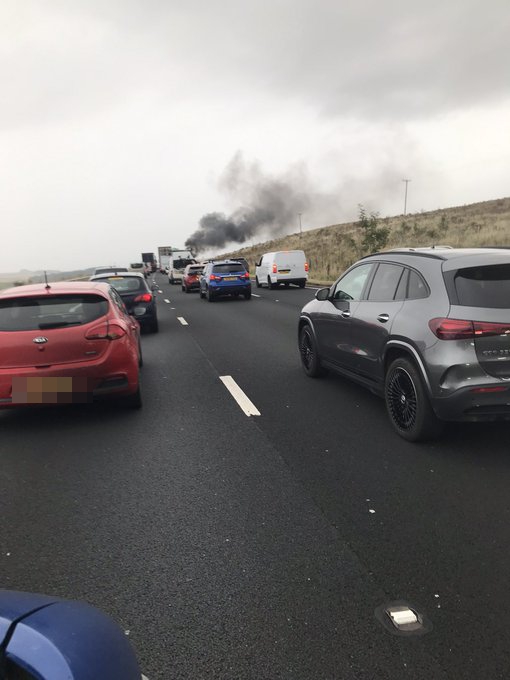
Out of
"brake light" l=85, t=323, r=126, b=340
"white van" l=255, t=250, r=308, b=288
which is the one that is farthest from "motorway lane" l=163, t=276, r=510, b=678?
"white van" l=255, t=250, r=308, b=288

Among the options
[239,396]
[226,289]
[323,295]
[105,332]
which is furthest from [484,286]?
[226,289]

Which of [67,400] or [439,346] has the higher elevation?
[439,346]

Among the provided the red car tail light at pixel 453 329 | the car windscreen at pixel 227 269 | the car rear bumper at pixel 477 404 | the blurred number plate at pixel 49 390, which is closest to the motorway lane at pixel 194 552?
the blurred number plate at pixel 49 390

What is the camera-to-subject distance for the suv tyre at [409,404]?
4.62 metres

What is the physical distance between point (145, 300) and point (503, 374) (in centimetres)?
985

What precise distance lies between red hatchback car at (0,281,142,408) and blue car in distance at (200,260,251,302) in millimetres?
15690

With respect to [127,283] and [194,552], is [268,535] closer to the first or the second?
[194,552]

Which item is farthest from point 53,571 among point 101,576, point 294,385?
point 294,385

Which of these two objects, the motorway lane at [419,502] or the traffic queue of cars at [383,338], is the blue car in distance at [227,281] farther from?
the motorway lane at [419,502]

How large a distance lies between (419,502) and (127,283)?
34.5 ft

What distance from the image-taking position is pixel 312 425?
5414 millimetres

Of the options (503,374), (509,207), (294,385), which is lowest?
(294,385)

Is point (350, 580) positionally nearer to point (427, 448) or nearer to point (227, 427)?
point (427, 448)

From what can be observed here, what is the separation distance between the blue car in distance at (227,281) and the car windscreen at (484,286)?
56.4ft
